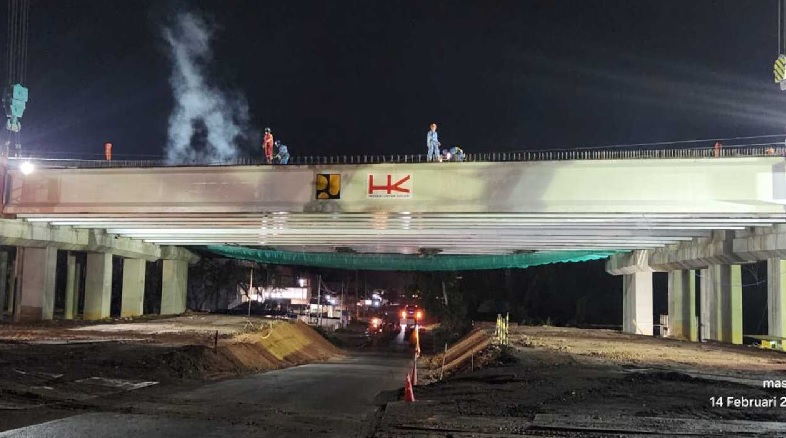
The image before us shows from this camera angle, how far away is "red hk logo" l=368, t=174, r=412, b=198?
75.0 ft

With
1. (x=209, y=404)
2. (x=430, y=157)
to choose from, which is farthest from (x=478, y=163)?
(x=209, y=404)

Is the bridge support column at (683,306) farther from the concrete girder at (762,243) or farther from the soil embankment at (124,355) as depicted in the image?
the soil embankment at (124,355)

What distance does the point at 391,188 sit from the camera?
2295cm

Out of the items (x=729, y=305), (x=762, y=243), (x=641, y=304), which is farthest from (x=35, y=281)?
(x=641, y=304)

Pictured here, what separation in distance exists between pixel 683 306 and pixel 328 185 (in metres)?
26.3

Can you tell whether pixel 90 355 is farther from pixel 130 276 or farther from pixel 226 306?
pixel 226 306

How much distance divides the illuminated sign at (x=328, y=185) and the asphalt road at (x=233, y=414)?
737 cm

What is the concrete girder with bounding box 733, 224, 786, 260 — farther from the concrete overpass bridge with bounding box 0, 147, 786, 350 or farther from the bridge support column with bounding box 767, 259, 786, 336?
the bridge support column with bounding box 767, 259, 786, 336

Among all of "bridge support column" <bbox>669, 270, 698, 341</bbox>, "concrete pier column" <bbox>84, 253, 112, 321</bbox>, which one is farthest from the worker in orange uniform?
"bridge support column" <bbox>669, 270, 698, 341</bbox>

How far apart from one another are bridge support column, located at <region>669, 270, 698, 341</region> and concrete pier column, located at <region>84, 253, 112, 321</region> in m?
33.5

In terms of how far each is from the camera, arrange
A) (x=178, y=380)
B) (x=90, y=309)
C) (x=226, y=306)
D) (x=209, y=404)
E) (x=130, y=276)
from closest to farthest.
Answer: (x=209, y=404), (x=178, y=380), (x=90, y=309), (x=130, y=276), (x=226, y=306)

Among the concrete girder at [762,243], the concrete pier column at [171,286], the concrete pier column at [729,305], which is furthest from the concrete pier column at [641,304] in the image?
the concrete pier column at [171,286]

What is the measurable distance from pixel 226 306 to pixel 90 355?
58.9 m

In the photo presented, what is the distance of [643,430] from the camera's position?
965cm
